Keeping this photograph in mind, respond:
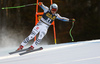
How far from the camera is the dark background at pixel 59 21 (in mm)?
5258

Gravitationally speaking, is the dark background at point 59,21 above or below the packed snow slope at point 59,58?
above

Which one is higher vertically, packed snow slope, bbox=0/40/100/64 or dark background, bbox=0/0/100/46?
dark background, bbox=0/0/100/46

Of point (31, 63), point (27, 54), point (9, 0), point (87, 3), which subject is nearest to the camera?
point (31, 63)

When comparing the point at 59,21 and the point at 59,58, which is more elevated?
the point at 59,21

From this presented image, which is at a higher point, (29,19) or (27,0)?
(27,0)

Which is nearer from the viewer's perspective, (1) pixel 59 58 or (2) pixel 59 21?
(1) pixel 59 58

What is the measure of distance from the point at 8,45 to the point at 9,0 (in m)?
1.33

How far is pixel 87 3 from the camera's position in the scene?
6137 millimetres

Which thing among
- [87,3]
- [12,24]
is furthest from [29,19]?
[87,3]

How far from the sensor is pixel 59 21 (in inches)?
231

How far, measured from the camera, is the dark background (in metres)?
5.26

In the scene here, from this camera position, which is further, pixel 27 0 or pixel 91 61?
pixel 27 0

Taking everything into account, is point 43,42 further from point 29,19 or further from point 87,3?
point 87,3

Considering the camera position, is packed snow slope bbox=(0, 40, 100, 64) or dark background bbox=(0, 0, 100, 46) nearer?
packed snow slope bbox=(0, 40, 100, 64)
